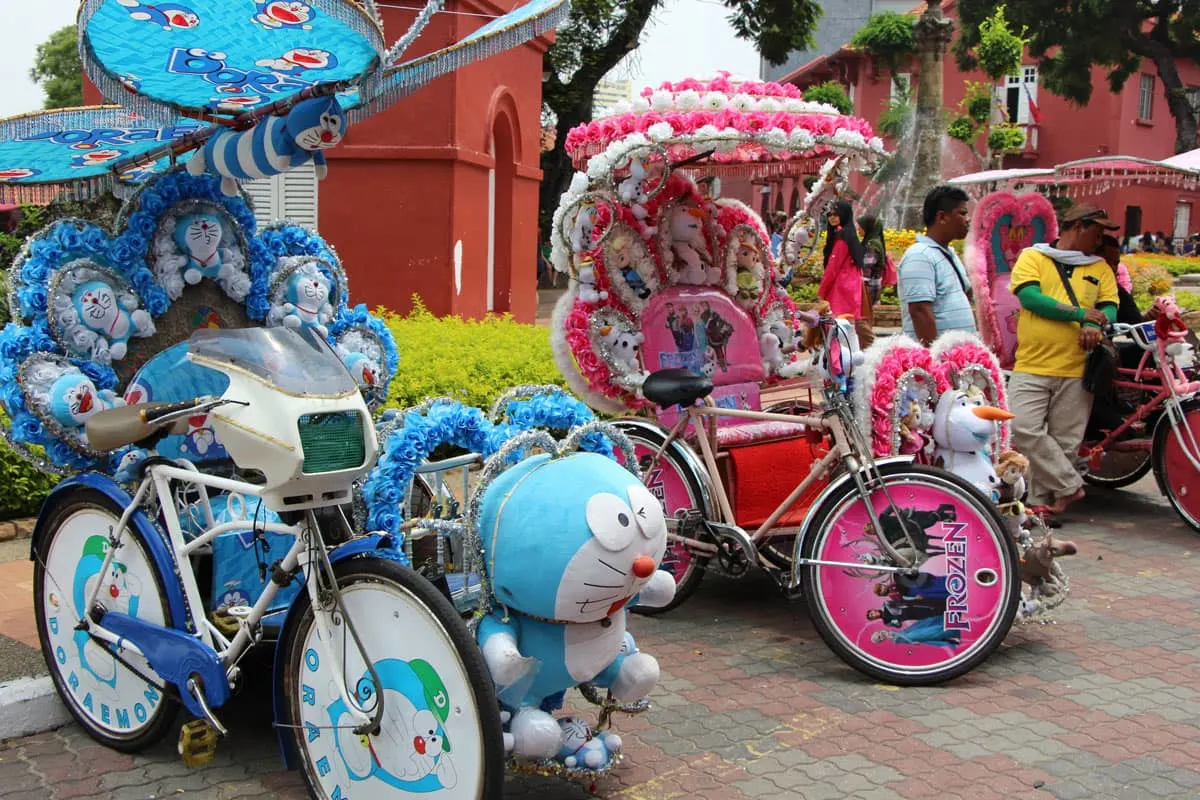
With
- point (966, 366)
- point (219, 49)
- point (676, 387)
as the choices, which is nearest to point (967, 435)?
point (966, 366)

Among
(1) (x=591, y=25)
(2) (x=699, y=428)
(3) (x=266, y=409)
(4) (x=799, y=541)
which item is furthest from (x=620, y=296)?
(1) (x=591, y=25)

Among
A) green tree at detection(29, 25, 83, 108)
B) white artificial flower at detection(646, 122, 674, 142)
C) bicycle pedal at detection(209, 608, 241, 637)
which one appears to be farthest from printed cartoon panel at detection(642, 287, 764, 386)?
green tree at detection(29, 25, 83, 108)

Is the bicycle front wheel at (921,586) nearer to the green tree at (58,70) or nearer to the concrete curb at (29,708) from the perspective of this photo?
the concrete curb at (29,708)

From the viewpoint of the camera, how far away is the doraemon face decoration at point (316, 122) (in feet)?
12.1

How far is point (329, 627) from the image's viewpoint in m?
3.19

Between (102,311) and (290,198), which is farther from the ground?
(290,198)

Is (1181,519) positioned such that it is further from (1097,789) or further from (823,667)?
(1097,789)

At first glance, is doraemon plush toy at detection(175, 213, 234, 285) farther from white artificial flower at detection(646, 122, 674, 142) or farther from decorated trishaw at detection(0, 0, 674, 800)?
white artificial flower at detection(646, 122, 674, 142)

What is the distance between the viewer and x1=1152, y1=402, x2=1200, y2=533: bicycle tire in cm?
707

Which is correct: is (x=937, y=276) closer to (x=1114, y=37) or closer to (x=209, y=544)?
(x=209, y=544)

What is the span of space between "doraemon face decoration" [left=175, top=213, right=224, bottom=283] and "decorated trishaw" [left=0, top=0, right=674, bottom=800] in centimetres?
1

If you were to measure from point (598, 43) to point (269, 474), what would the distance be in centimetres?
2264

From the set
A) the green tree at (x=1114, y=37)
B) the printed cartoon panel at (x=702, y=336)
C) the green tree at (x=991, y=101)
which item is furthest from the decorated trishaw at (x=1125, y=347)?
the green tree at (x=991, y=101)

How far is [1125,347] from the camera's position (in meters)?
7.52
